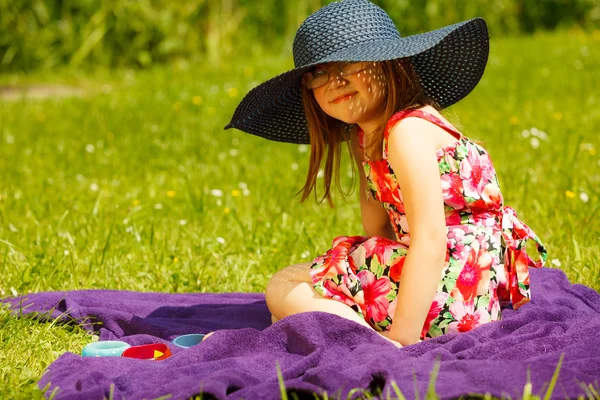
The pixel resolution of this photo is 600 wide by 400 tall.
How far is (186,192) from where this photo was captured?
465cm

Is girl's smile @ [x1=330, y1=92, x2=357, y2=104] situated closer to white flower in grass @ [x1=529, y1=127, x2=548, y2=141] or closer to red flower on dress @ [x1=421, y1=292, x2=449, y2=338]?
red flower on dress @ [x1=421, y1=292, x2=449, y2=338]

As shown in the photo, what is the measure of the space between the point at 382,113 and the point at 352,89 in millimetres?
138

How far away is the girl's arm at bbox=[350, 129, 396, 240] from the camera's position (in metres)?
3.14

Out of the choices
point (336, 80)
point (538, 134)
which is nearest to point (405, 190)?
point (336, 80)

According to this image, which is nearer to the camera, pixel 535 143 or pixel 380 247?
pixel 380 247

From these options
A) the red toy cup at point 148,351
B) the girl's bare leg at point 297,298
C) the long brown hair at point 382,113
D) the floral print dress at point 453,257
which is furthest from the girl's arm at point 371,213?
the red toy cup at point 148,351

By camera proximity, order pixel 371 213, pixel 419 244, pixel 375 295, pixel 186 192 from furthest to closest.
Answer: pixel 186 192
pixel 371 213
pixel 375 295
pixel 419 244

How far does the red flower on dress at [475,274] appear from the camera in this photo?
9.13 feet

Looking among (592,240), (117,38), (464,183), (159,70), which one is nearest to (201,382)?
(464,183)

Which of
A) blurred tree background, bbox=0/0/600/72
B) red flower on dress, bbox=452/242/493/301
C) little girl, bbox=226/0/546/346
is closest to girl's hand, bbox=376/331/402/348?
little girl, bbox=226/0/546/346

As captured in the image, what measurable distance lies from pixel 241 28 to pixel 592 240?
7.75 metres

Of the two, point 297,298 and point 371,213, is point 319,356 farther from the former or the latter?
point 371,213

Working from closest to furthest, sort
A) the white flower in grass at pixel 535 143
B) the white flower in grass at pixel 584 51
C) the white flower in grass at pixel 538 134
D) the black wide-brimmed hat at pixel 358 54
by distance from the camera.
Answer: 1. the black wide-brimmed hat at pixel 358 54
2. the white flower in grass at pixel 535 143
3. the white flower in grass at pixel 538 134
4. the white flower in grass at pixel 584 51

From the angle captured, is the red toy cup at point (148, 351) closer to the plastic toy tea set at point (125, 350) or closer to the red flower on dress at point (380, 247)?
the plastic toy tea set at point (125, 350)
